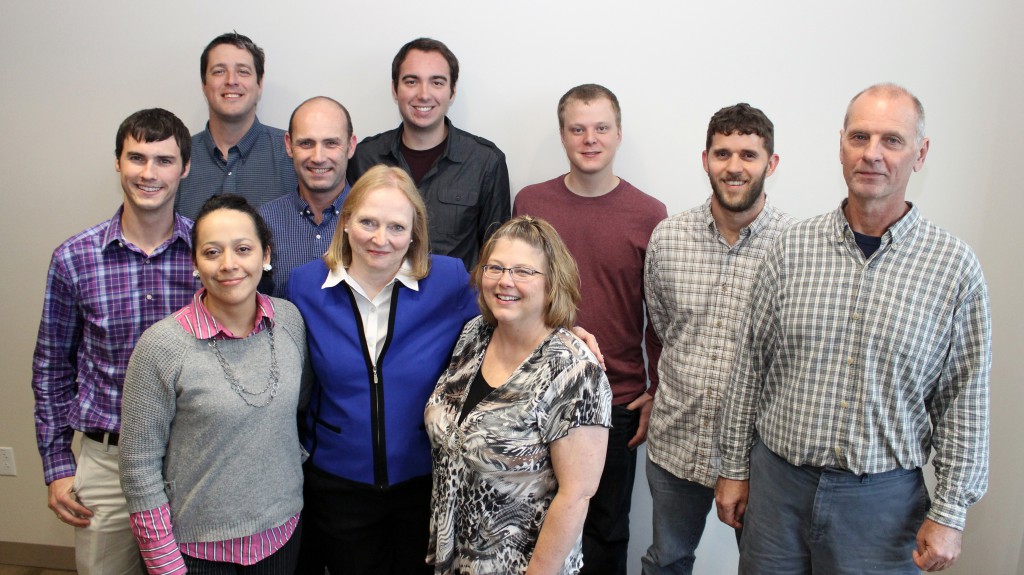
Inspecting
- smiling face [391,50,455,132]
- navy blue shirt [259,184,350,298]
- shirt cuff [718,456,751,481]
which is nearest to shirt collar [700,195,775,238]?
shirt cuff [718,456,751,481]

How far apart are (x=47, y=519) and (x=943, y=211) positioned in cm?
425

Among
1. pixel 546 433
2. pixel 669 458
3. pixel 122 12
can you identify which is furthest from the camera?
pixel 122 12

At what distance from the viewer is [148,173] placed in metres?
2.05

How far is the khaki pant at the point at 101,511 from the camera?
2.15 m

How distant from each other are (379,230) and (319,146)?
0.61m

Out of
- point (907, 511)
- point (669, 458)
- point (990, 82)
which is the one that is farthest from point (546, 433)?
point (990, 82)

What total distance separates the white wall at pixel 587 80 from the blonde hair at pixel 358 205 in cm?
102

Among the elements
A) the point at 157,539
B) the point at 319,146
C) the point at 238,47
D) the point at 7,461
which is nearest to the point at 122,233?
the point at 319,146

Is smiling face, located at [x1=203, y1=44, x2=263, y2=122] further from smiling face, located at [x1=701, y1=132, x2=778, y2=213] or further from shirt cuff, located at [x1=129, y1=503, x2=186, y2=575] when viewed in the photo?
smiling face, located at [x1=701, y1=132, x2=778, y2=213]

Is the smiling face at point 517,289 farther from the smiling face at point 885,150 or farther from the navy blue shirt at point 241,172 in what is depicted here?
the navy blue shirt at point 241,172

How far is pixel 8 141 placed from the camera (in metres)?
3.21

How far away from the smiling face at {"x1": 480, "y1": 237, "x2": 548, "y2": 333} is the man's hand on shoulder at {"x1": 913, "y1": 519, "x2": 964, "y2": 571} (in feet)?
3.54

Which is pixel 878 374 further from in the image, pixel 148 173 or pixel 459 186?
pixel 148 173

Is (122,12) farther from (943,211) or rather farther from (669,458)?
(943,211)
